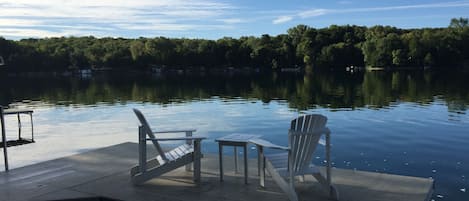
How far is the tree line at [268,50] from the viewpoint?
9625 centimetres

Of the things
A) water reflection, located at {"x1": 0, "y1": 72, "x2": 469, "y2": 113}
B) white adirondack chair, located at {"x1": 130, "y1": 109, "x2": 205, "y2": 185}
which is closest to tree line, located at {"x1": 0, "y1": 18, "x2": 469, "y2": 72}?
water reflection, located at {"x1": 0, "y1": 72, "x2": 469, "y2": 113}

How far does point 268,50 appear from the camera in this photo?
110250mm

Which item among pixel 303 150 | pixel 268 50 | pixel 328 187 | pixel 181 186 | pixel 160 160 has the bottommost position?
pixel 181 186

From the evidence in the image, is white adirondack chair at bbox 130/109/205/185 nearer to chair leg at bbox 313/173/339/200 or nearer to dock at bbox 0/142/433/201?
dock at bbox 0/142/433/201

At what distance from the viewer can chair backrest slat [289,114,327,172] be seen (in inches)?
200

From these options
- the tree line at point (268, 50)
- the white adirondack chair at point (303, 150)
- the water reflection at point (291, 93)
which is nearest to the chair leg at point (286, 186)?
the white adirondack chair at point (303, 150)

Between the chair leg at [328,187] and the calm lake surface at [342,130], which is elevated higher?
the chair leg at [328,187]

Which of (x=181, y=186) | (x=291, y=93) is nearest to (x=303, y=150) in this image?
(x=181, y=186)

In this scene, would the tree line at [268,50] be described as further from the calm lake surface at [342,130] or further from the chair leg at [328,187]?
the chair leg at [328,187]

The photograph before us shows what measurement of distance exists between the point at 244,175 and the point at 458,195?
124 inches

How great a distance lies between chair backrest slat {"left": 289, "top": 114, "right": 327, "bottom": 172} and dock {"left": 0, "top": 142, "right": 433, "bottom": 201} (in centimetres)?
45

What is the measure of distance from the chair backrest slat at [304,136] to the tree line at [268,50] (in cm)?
9576

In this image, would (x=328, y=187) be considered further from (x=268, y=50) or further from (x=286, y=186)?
(x=268, y=50)

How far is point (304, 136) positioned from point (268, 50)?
106 metres
